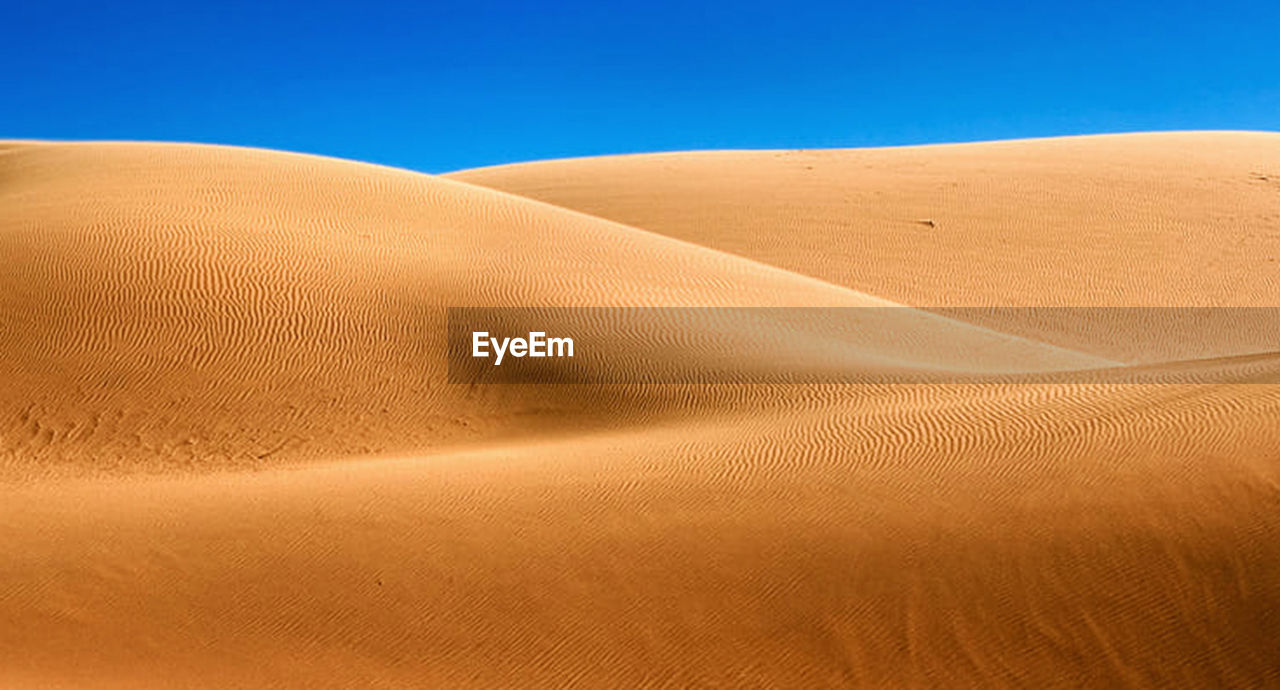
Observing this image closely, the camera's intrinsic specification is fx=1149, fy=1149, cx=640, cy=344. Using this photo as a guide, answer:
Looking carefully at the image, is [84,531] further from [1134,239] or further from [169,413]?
[1134,239]

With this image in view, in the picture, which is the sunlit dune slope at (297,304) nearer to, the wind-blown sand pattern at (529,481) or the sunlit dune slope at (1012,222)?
the wind-blown sand pattern at (529,481)

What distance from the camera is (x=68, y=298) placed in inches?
532

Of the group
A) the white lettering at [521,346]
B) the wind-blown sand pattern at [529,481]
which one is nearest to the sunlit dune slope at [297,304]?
the wind-blown sand pattern at [529,481]

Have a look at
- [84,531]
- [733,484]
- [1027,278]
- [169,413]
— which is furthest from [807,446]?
[1027,278]

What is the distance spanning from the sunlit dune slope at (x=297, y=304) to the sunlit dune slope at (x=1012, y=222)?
465 centimetres

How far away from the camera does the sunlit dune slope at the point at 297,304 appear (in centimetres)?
1139

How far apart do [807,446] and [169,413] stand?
261 inches

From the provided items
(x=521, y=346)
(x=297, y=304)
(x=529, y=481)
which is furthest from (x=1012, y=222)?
(x=529, y=481)

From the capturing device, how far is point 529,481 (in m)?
8.33

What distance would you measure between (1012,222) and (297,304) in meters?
19.3

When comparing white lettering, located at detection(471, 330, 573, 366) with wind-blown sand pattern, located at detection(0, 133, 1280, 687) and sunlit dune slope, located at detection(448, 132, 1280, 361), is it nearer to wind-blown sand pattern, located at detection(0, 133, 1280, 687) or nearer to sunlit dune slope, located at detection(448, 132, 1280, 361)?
wind-blown sand pattern, located at detection(0, 133, 1280, 687)

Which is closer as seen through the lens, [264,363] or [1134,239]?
[264,363]

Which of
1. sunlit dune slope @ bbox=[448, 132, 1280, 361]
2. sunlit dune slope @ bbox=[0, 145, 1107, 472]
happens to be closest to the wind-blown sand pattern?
sunlit dune slope @ bbox=[0, 145, 1107, 472]

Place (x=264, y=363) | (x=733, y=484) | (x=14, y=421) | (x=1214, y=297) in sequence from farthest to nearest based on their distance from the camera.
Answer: (x=1214, y=297) → (x=264, y=363) → (x=14, y=421) → (x=733, y=484)
